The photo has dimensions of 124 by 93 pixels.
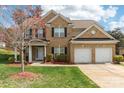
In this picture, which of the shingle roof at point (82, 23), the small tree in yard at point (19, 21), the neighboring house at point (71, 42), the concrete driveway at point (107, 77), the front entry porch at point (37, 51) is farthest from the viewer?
the shingle roof at point (82, 23)

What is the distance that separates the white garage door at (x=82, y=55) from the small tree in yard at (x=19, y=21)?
13.1 m

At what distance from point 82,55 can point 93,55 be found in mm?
1112

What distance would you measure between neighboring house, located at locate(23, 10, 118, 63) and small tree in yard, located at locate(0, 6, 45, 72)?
1164cm

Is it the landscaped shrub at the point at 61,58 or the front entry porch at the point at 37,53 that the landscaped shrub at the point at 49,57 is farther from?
the front entry porch at the point at 37,53

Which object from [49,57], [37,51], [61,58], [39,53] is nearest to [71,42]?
[61,58]

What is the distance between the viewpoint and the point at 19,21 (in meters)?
18.8

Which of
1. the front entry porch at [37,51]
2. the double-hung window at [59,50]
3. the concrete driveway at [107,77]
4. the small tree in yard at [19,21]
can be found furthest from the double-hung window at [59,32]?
the small tree in yard at [19,21]

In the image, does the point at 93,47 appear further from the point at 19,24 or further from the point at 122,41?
the point at 122,41

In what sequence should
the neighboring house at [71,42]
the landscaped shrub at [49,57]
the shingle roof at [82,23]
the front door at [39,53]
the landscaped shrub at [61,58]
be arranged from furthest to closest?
the shingle roof at [82,23] < the front door at [39,53] < the landscaped shrub at [61,58] < the landscaped shrub at [49,57] < the neighboring house at [71,42]

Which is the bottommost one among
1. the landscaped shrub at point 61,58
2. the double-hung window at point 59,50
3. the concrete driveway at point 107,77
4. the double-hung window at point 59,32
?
the concrete driveway at point 107,77

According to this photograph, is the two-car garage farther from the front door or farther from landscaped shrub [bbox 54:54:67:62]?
the front door

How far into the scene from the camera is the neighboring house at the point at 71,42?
3162cm

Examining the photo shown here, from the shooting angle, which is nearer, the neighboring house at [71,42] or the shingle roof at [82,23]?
the neighboring house at [71,42]
